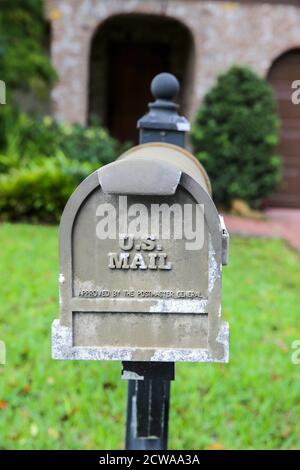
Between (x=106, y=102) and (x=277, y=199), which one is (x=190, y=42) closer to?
(x=106, y=102)

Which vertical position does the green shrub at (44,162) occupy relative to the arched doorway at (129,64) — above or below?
below

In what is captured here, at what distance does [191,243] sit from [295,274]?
13.8 ft

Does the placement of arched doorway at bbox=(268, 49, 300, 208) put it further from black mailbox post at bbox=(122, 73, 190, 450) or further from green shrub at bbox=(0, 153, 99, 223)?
black mailbox post at bbox=(122, 73, 190, 450)

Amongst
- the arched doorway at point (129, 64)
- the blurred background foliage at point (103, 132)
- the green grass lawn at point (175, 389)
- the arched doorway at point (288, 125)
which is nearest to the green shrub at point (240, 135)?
the blurred background foliage at point (103, 132)

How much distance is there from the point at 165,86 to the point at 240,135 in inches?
244

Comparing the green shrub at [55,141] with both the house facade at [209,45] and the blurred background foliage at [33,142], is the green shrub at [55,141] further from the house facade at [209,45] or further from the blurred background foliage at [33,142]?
the house facade at [209,45]

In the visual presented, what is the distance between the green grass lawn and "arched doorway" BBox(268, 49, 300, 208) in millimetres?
4843

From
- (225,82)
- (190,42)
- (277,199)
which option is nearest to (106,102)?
(190,42)

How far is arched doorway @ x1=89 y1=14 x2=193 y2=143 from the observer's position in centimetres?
954

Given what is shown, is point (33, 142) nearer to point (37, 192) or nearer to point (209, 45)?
point (37, 192)

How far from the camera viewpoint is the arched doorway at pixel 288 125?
8.52m

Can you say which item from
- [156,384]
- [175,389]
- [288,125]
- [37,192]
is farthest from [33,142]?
[156,384]

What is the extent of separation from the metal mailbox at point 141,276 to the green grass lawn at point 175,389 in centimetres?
138

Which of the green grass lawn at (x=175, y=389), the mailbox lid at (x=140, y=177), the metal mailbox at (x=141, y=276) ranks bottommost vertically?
the green grass lawn at (x=175, y=389)
